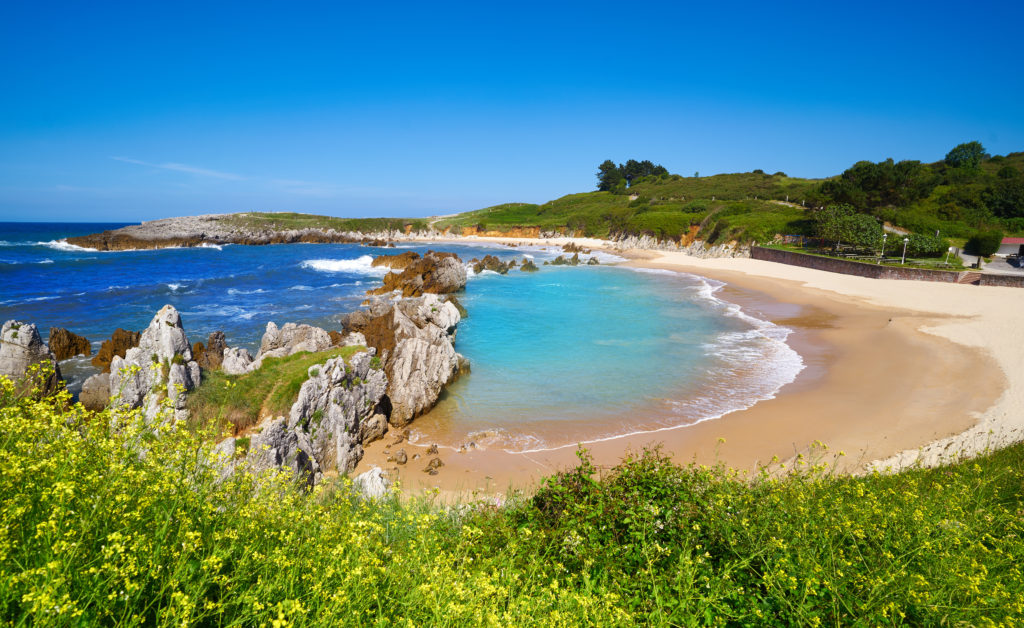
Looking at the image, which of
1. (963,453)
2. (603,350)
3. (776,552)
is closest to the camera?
(776,552)

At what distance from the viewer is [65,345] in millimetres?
20703

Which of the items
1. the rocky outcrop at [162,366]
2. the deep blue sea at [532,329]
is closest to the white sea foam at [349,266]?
the deep blue sea at [532,329]

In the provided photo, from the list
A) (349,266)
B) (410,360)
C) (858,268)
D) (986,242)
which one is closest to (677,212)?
(858,268)

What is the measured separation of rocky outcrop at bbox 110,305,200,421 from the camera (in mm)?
12055

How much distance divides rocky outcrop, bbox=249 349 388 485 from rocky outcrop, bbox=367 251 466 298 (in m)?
21.9

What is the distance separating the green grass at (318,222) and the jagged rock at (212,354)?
110m

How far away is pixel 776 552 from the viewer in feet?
16.3

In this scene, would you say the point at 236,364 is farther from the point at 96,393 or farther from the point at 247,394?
the point at 96,393

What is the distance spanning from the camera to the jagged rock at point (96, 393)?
1377 cm

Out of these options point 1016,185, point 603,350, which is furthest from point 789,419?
point 1016,185

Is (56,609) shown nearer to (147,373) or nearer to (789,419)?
(147,373)

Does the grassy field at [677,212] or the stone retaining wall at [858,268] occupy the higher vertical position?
the grassy field at [677,212]

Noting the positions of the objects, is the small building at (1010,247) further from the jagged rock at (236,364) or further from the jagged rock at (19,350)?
the jagged rock at (19,350)

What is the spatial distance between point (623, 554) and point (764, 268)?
196 feet
